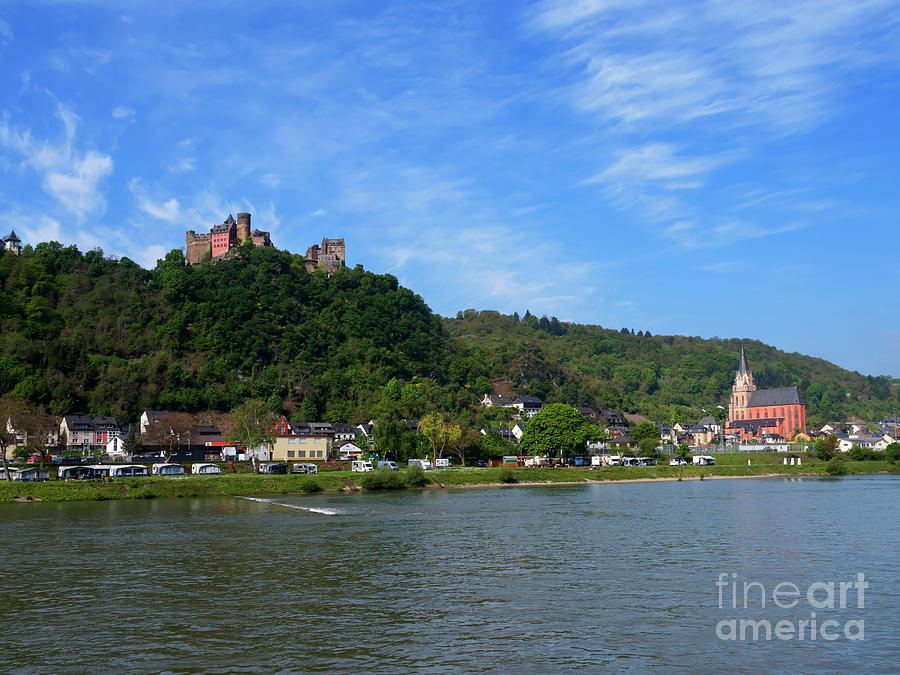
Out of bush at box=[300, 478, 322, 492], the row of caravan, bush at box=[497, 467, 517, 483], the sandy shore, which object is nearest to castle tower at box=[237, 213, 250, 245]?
the row of caravan

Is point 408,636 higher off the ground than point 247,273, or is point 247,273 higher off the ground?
point 247,273

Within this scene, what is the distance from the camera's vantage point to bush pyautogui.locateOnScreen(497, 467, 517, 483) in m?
75.1

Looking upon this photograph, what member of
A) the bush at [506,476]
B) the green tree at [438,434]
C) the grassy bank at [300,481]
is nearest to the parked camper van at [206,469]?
the grassy bank at [300,481]

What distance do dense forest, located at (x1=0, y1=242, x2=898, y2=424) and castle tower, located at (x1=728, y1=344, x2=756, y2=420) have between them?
48.4m

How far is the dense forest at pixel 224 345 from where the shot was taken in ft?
369

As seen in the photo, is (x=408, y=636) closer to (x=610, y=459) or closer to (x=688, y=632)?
(x=688, y=632)

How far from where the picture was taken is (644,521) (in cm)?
4397

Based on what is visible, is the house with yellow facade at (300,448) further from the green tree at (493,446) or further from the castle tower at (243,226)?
the castle tower at (243,226)

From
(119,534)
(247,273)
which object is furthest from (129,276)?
(119,534)

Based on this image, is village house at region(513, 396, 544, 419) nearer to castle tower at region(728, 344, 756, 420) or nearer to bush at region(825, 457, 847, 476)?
bush at region(825, 457, 847, 476)

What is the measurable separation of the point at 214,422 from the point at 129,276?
46279mm

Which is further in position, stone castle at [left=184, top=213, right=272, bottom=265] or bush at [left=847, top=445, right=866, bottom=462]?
stone castle at [left=184, top=213, right=272, bottom=265]

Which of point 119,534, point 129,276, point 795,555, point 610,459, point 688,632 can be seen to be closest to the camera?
point 688,632

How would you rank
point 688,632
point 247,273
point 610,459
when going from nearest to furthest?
point 688,632, point 610,459, point 247,273
